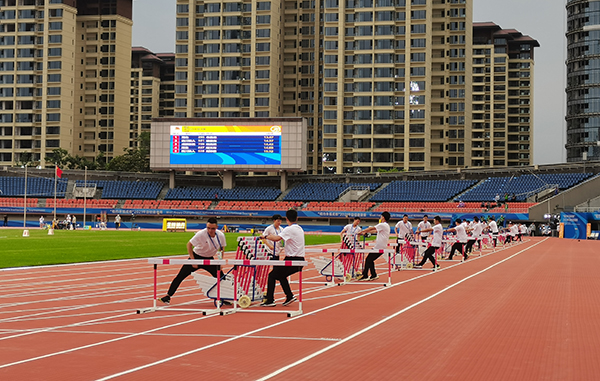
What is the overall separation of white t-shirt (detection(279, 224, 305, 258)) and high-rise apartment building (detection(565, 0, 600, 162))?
386 ft

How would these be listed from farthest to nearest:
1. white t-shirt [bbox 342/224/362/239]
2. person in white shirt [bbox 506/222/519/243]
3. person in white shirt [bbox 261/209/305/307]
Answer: person in white shirt [bbox 506/222/519/243] → white t-shirt [bbox 342/224/362/239] → person in white shirt [bbox 261/209/305/307]

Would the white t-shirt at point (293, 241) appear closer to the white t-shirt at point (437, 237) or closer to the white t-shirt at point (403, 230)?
the white t-shirt at point (403, 230)

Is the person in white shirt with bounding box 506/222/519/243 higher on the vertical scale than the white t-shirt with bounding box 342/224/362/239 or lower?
lower

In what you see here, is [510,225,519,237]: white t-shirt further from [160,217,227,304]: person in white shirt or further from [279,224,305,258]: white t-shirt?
[160,217,227,304]: person in white shirt

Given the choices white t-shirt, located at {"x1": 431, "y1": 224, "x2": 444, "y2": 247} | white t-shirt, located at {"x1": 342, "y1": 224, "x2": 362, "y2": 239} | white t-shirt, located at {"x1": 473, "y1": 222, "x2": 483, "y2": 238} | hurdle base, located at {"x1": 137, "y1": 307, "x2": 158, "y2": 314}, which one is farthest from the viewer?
white t-shirt, located at {"x1": 473, "y1": 222, "x2": 483, "y2": 238}

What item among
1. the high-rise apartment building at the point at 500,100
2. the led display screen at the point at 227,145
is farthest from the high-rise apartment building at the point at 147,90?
the led display screen at the point at 227,145

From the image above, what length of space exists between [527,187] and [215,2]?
2206 inches

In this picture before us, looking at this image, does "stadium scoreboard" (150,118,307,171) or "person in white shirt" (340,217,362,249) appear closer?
"person in white shirt" (340,217,362,249)

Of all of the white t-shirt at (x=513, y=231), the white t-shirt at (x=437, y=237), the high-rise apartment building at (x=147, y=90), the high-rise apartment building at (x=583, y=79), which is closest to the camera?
the white t-shirt at (x=437, y=237)

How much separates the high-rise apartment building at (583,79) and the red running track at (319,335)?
11372 cm

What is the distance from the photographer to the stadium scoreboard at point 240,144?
80.4 meters

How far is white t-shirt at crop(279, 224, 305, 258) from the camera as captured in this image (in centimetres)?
1381

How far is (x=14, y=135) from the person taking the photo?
11250 centimetres

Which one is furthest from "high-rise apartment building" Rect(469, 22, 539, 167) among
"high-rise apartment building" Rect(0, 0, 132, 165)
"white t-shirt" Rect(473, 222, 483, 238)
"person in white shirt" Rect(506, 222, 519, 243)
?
"white t-shirt" Rect(473, 222, 483, 238)
